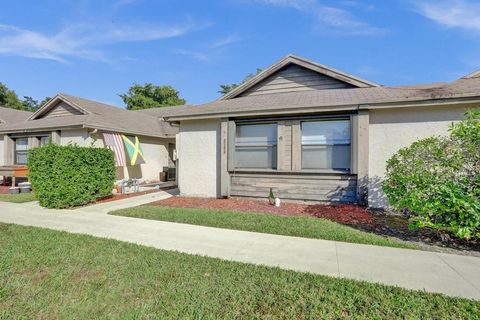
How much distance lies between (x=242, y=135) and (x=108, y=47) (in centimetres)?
1221

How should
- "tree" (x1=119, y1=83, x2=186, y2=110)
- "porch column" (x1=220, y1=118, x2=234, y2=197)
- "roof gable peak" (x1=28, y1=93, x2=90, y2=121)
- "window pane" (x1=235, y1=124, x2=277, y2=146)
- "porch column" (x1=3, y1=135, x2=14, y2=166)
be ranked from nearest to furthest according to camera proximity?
1. "window pane" (x1=235, y1=124, x2=277, y2=146)
2. "porch column" (x1=220, y1=118, x2=234, y2=197)
3. "roof gable peak" (x1=28, y1=93, x2=90, y2=121)
4. "porch column" (x1=3, y1=135, x2=14, y2=166)
5. "tree" (x1=119, y1=83, x2=186, y2=110)

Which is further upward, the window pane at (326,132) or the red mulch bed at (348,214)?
the window pane at (326,132)

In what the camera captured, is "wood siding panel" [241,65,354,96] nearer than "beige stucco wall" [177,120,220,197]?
No

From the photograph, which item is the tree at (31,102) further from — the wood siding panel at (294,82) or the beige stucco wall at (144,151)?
the wood siding panel at (294,82)

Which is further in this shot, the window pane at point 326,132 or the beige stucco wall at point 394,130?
the window pane at point 326,132

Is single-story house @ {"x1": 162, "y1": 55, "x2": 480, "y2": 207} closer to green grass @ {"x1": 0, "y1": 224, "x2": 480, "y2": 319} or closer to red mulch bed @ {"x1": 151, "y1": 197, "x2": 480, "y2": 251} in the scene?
red mulch bed @ {"x1": 151, "y1": 197, "x2": 480, "y2": 251}

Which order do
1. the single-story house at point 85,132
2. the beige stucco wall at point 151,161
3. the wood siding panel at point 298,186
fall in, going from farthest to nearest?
the beige stucco wall at point 151,161 < the single-story house at point 85,132 < the wood siding panel at point 298,186

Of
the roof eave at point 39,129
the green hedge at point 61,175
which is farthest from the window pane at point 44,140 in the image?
the green hedge at point 61,175

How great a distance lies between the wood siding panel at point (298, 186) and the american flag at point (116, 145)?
636cm

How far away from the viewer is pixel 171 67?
2003cm

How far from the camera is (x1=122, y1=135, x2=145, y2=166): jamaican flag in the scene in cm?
1271

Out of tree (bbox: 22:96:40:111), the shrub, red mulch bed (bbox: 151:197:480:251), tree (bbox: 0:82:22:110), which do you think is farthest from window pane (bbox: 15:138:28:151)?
tree (bbox: 22:96:40:111)

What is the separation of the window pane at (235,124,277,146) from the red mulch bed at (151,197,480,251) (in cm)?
211

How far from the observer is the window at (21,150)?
46.6 ft
